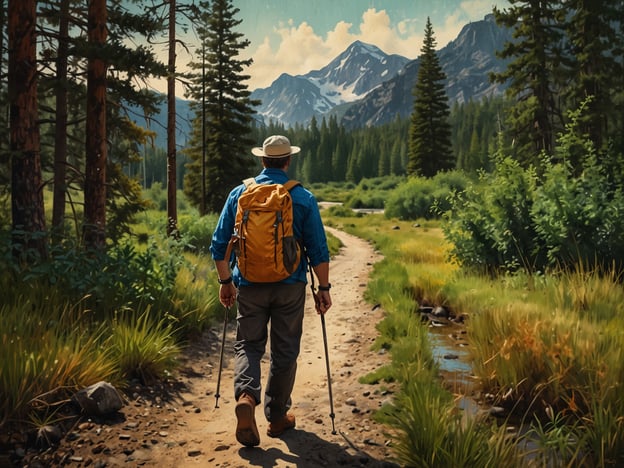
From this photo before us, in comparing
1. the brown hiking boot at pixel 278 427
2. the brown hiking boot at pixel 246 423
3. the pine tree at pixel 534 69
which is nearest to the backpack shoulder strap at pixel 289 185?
the brown hiking boot at pixel 246 423

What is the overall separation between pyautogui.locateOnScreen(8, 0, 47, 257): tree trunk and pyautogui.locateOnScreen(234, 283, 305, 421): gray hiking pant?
4.30 meters

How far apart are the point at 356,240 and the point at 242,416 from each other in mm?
20652

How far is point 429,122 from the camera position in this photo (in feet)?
146

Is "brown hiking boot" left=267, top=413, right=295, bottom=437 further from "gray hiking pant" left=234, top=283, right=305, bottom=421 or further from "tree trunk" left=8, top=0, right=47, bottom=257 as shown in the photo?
"tree trunk" left=8, top=0, right=47, bottom=257

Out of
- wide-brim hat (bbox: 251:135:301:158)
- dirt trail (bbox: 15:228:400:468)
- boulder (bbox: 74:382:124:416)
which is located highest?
wide-brim hat (bbox: 251:135:301:158)

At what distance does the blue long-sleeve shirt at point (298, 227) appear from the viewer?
4.16 meters

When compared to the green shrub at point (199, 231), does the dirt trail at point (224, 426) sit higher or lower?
lower

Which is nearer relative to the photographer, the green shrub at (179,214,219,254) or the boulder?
the boulder

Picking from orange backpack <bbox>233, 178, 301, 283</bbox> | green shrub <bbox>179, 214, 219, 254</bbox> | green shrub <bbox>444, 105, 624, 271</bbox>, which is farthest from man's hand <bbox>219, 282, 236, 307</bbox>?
green shrub <bbox>179, 214, 219, 254</bbox>

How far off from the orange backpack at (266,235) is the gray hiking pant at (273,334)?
0.65ft

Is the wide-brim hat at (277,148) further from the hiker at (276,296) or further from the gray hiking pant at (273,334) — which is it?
the gray hiking pant at (273,334)

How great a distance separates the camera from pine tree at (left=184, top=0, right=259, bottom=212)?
1072 inches

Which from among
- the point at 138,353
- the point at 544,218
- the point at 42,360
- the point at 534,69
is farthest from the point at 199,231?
the point at 534,69

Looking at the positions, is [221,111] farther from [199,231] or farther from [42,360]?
A: [42,360]
